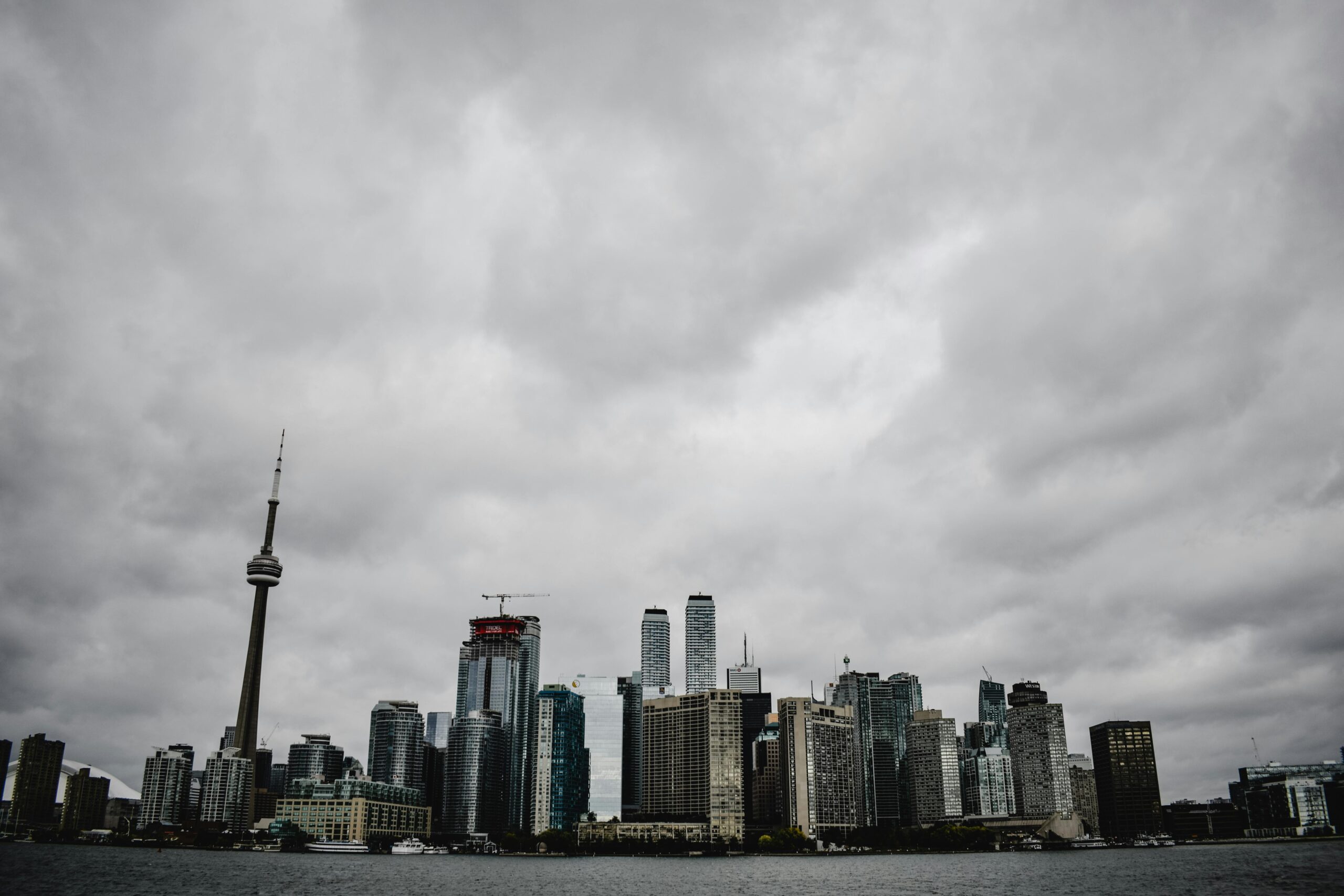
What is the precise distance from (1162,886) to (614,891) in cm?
9401

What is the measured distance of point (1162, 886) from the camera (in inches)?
6777

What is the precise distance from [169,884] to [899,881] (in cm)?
12755

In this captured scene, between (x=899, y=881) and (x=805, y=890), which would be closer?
(x=805, y=890)

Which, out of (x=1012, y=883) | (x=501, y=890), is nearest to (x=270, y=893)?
(x=501, y=890)

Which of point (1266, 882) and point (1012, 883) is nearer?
point (1266, 882)

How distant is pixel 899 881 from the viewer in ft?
616

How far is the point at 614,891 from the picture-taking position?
553ft

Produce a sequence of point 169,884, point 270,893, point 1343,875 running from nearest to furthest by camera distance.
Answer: point 270,893 < point 169,884 < point 1343,875

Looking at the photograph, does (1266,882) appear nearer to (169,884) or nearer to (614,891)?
(614,891)

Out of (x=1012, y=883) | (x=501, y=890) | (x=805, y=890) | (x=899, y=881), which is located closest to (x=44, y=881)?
(x=501, y=890)

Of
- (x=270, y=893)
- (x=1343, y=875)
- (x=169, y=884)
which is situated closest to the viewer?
(x=270, y=893)

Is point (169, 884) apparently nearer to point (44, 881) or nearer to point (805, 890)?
point (44, 881)

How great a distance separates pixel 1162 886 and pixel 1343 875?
39.2 metres

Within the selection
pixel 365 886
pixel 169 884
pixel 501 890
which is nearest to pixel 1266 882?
pixel 501 890
